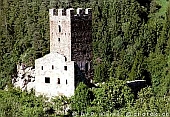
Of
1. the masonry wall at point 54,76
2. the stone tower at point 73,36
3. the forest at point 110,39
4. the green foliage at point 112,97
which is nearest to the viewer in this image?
the green foliage at point 112,97

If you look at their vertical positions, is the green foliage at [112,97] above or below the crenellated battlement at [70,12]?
below

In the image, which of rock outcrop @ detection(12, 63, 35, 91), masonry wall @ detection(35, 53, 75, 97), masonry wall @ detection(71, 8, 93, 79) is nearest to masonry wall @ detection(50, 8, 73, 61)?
masonry wall @ detection(71, 8, 93, 79)

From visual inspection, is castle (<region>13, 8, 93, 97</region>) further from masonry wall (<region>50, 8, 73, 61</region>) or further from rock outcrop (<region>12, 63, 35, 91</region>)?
rock outcrop (<region>12, 63, 35, 91</region>)

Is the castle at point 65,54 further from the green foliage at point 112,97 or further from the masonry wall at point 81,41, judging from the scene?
the green foliage at point 112,97

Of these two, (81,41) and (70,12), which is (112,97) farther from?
(70,12)

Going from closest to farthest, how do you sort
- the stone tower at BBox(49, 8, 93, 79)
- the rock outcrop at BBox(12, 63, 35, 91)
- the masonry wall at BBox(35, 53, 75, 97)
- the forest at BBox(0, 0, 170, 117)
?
the masonry wall at BBox(35, 53, 75, 97) → the stone tower at BBox(49, 8, 93, 79) → the rock outcrop at BBox(12, 63, 35, 91) → the forest at BBox(0, 0, 170, 117)

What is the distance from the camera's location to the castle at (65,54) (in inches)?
1470

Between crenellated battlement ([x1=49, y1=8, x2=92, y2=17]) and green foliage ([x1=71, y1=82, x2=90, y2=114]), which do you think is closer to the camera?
green foliage ([x1=71, y1=82, x2=90, y2=114])

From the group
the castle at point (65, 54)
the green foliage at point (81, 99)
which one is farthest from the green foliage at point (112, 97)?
the castle at point (65, 54)

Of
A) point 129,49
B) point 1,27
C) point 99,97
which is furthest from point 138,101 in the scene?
point 1,27

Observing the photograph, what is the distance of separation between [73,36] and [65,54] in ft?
3.16

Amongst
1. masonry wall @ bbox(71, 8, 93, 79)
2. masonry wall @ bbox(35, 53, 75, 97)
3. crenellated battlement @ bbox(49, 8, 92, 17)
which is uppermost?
crenellated battlement @ bbox(49, 8, 92, 17)

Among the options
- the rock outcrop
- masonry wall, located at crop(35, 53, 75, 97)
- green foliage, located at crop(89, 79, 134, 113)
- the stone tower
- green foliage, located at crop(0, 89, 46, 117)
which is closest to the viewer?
green foliage, located at crop(0, 89, 46, 117)

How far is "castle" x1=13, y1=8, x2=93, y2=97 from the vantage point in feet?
123
